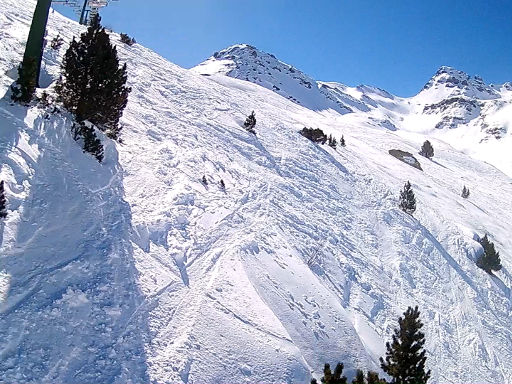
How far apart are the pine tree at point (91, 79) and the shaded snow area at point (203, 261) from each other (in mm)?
718

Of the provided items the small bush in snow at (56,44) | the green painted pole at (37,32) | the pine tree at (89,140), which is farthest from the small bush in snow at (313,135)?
the green painted pole at (37,32)

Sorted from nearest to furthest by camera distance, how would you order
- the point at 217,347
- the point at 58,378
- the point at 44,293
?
the point at 58,378
the point at 44,293
the point at 217,347

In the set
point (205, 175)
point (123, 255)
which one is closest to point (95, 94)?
point (205, 175)

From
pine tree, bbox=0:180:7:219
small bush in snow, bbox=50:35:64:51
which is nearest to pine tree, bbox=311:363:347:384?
pine tree, bbox=0:180:7:219

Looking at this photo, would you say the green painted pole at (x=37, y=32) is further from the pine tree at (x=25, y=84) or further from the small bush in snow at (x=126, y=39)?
the small bush in snow at (x=126, y=39)

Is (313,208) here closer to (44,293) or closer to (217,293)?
(217,293)

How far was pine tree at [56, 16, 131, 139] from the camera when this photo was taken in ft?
28.6

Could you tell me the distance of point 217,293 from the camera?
22.0 ft

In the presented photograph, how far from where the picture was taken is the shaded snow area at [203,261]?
5160 mm

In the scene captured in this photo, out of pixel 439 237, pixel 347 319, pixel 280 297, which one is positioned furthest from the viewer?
pixel 439 237

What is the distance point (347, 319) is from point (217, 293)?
125 inches

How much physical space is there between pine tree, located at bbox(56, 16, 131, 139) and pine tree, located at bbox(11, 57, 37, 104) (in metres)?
0.68

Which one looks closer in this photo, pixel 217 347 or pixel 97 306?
pixel 97 306

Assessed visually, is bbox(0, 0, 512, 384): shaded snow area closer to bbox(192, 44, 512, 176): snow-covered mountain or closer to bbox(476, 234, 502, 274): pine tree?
bbox(476, 234, 502, 274): pine tree
